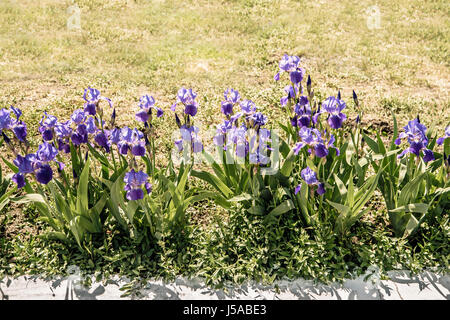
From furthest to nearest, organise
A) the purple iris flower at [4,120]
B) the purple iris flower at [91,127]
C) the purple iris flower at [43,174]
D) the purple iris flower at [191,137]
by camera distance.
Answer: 1. the purple iris flower at [191,137]
2. the purple iris flower at [91,127]
3. the purple iris flower at [4,120]
4. the purple iris flower at [43,174]

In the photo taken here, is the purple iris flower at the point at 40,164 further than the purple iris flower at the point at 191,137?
No

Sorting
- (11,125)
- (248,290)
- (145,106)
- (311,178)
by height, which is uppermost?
(145,106)

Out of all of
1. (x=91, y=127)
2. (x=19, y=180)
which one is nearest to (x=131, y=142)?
(x=91, y=127)

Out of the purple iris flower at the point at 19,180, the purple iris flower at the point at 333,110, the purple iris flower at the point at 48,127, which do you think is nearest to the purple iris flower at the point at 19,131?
the purple iris flower at the point at 48,127

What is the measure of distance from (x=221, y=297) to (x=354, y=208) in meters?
1.15

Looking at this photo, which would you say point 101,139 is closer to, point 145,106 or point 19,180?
point 145,106

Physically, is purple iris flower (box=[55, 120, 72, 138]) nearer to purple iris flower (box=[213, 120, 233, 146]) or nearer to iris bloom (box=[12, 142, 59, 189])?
iris bloom (box=[12, 142, 59, 189])

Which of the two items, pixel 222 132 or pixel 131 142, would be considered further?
pixel 222 132

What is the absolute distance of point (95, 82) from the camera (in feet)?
19.4

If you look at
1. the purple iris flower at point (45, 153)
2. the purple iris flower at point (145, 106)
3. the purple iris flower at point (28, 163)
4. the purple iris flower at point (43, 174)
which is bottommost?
the purple iris flower at point (43, 174)

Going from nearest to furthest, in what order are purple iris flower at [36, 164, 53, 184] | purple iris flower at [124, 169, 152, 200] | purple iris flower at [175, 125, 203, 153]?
purple iris flower at [36, 164, 53, 184]
purple iris flower at [124, 169, 152, 200]
purple iris flower at [175, 125, 203, 153]

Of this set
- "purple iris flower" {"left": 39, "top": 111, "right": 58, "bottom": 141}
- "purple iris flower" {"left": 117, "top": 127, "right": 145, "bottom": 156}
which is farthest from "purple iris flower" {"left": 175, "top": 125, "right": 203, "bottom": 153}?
"purple iris flower" {"left": 39, "top": 111, "right": 58, "bottom": 141}

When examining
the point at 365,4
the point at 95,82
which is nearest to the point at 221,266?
the point at 95,82

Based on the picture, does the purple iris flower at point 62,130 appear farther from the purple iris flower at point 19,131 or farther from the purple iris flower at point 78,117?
the purple iris flower at point 19,131
